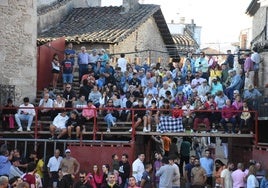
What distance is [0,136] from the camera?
23.2 meters

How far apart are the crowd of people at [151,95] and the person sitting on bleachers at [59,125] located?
1.2 inches

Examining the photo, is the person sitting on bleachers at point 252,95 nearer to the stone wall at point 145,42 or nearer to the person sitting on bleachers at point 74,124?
the person sitting on bleachers at point 74,124

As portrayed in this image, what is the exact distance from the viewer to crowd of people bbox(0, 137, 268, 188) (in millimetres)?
18266

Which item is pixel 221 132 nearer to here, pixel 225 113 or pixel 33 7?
pixel 225 113

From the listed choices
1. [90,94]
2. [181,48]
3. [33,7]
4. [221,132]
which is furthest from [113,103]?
[181,48]

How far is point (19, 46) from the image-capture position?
25469mm

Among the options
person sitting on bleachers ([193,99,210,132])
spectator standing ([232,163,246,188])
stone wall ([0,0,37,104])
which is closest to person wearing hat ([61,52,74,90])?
stone wall ([0,0,37,104])

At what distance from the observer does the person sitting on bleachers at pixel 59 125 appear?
2220cm

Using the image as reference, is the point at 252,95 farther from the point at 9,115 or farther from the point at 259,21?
the point at 259,21

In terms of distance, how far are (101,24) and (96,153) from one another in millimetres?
14614

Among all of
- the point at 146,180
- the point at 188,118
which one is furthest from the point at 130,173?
the point at 188,118

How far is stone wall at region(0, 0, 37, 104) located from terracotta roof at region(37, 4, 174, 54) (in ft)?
18.3

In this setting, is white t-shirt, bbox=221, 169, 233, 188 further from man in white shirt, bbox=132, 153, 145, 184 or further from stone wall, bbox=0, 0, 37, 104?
stone wall, bbox=0, 0, 37, 104

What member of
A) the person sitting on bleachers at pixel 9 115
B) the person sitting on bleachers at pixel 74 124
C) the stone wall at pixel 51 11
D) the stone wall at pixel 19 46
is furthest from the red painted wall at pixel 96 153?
the stone wall at pixel 51 11
